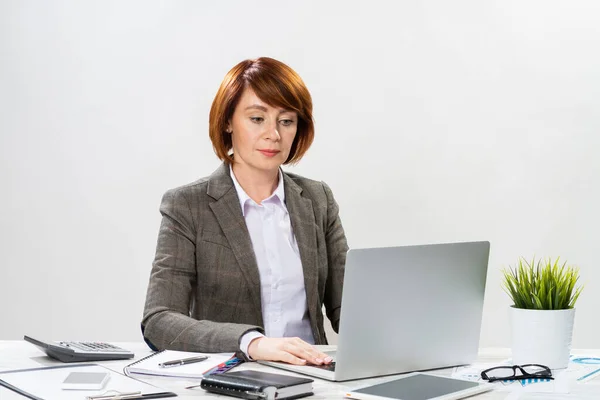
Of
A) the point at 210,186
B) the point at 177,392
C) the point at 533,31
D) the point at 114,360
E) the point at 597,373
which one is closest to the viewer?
the point at 177,392

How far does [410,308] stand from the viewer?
181 centimetres

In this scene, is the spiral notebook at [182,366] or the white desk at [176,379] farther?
the spiral notebook at [182,366]

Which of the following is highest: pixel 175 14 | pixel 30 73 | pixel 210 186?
pixel 175 14

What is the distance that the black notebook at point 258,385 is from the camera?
60.7 inches

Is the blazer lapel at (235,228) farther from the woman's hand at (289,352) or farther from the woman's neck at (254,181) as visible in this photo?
the woman's hand at (289,352)

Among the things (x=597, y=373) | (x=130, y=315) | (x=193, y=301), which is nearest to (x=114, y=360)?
(x=193, y=301)

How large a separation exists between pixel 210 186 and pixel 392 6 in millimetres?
1610

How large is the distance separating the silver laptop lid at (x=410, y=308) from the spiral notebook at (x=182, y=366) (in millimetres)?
303

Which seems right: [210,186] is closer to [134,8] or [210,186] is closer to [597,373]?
[597,373]

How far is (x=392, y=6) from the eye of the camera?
373 centimetres

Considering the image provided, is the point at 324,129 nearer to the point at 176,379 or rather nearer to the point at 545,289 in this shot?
the point at 545,289

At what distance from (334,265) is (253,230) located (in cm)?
34

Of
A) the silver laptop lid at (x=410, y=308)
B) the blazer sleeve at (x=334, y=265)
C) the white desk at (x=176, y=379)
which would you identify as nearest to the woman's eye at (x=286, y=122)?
the blazer sleeve at (x=334, y=265)

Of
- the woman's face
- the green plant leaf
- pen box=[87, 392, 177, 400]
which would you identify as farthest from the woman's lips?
pen box=[87, 392, 177, 400]
